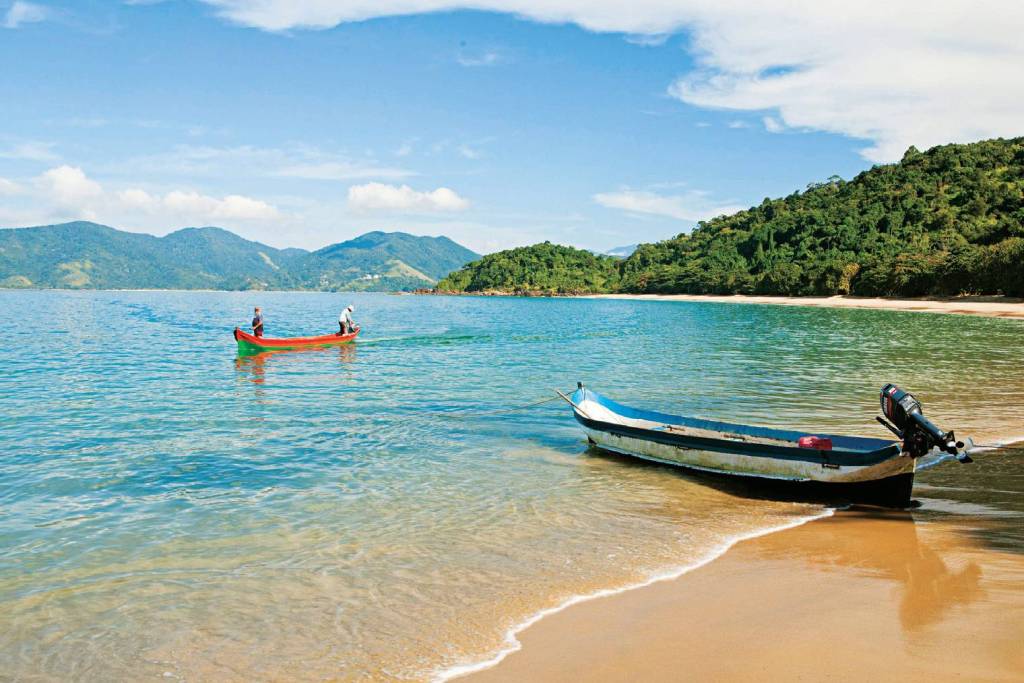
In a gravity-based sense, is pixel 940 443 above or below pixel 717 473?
above

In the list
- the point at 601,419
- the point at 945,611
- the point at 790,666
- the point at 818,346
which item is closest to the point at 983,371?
the point at 818,346

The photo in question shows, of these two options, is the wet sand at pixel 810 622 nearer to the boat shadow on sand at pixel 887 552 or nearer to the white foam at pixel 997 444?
the boat shadow on sand at pixel 887 552

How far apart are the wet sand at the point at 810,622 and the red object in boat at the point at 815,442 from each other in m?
2.54

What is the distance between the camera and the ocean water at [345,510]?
7.04 meters

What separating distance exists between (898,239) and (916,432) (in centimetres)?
14220

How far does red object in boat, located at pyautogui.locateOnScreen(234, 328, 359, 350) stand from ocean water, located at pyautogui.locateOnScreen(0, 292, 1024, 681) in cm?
898

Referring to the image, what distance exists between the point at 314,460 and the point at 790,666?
11.1 meters

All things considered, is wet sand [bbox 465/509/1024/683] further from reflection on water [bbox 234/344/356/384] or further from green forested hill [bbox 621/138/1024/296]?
green forested hill [bbox 621/138/1024/296]

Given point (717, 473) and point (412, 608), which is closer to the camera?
point (412, 608)

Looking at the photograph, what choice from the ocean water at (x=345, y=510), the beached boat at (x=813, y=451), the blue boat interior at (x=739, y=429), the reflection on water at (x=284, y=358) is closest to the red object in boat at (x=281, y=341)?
the reflection on water at (x=284, y=358)

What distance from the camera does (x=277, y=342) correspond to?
38.9 m

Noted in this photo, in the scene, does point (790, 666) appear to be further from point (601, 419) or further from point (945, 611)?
point (601, 419)

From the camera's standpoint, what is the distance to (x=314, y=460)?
48.4ft

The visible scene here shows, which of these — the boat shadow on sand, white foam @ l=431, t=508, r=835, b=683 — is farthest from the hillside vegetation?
white foam @ l=431, t=508, r=835, b=683
